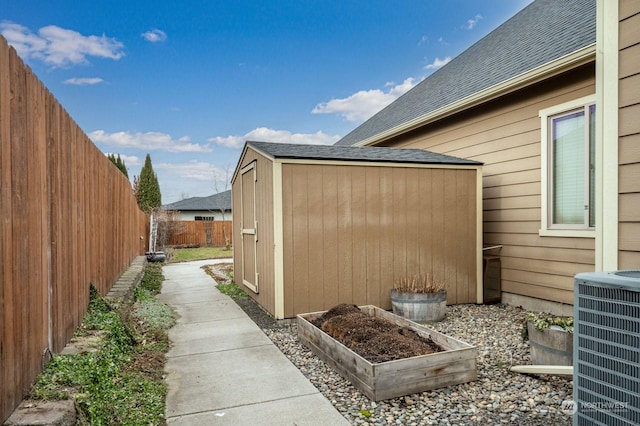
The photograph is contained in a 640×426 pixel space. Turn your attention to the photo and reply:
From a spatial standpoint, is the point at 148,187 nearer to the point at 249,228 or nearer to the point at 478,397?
the point at 249,228

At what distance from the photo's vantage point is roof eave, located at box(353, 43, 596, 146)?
14.7ft

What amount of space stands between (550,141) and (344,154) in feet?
9.12

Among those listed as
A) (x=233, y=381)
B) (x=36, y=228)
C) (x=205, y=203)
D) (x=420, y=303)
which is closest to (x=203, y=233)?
(x=205, y=203)

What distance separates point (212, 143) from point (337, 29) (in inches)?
778

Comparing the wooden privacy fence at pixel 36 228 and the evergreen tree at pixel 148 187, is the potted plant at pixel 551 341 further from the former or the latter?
the evergreen tree at pixel 148 187

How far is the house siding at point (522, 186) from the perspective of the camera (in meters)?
4.93

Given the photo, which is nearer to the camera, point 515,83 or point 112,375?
point 112,375

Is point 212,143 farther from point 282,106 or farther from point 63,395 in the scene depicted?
point 63,395

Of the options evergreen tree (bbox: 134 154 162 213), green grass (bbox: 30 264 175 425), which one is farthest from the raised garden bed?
evergreen tree (bbox: 134 154 162 213)

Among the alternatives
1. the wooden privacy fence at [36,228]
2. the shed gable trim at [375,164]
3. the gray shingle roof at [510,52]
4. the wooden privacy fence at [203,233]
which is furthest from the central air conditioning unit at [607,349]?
the wooden privacy fence at [203,233]

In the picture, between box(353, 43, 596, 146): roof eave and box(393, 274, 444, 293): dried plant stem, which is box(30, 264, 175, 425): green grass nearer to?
box(393, 274, 444, 293): dried plant stem

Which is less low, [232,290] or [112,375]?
[112,375]

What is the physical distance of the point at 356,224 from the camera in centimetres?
528

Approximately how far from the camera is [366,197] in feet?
17.5
